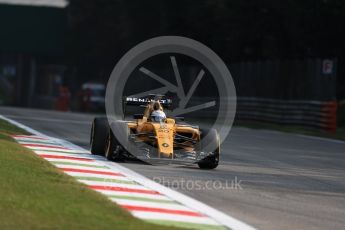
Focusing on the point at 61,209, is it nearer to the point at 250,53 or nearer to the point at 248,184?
the point at 248,184

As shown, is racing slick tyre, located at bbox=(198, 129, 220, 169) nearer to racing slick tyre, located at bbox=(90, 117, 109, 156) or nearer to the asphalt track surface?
the asphalt track surface

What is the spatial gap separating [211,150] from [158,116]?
3.32 feet

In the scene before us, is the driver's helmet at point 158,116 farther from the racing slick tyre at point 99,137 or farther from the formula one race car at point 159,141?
the racing slick tyre at point 99,137

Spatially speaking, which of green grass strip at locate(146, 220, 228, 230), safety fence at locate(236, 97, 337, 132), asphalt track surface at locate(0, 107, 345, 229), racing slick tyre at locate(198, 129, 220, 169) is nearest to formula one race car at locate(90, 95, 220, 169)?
racing slick tyre at locate(198, 129, 220, 169)

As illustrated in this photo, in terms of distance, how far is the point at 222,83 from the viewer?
4522 centimetres

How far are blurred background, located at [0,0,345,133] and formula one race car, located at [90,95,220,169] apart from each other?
1599cm

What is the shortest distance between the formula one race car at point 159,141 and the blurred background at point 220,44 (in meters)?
16.0

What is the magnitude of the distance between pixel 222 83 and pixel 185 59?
7.99 m

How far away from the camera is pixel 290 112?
34.2 metres

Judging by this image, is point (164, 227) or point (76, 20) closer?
point (164, 227)

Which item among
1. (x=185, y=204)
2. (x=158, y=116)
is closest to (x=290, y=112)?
(x=158, y=116)

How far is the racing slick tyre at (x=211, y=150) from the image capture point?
14875 mm

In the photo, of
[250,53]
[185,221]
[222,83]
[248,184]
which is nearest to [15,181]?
[185,221]

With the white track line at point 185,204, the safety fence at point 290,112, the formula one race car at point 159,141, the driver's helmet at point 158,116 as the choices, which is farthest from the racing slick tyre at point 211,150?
the safety fence at point 290,112
